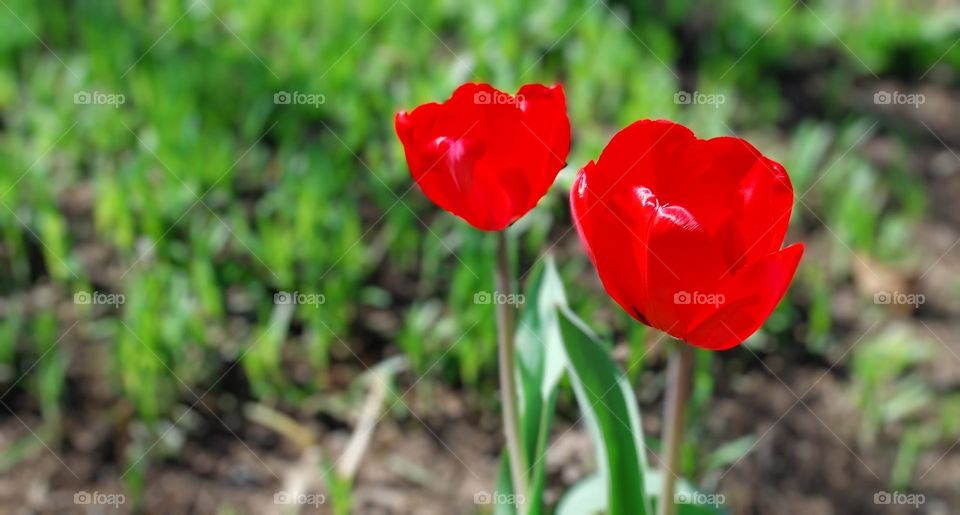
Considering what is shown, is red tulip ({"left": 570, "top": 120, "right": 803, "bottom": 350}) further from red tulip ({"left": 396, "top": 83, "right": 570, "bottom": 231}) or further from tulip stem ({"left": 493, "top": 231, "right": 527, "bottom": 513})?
tulip stem ({"left": 493, "top": 231, "right": 527, "bottom": 513})

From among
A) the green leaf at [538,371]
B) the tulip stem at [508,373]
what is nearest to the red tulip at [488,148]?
the tulip stem at [508,373]

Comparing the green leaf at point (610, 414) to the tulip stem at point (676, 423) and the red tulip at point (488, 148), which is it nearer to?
the tulip stem at point (676, 423)

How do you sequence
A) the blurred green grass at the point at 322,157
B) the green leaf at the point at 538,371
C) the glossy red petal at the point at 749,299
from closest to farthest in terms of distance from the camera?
the glossy red petal at the point at 749,299 → the green leaf at the point at 538,371 → the blurred green grass at the point at 322,157

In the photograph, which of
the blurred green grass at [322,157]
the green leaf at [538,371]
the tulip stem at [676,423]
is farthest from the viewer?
the blurred green grass at [322,157]

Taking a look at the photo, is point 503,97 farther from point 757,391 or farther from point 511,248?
point 757,391

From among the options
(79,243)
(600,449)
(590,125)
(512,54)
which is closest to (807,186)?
(590,125)

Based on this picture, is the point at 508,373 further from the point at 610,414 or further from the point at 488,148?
the point at 488,148
